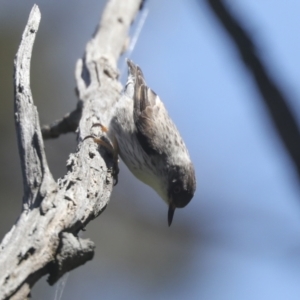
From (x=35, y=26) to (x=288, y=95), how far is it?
1.95m

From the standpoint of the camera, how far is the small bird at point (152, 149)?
548cm

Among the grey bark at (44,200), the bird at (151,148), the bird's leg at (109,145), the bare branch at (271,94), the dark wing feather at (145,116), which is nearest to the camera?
the bare branch at (271,94)

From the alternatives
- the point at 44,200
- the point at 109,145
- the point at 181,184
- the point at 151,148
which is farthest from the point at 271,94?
the point at 151,148

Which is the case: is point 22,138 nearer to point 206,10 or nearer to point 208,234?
point 206,10

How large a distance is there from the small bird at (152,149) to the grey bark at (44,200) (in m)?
0.30

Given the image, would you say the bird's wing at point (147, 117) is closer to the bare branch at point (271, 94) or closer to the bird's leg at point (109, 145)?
the bird's leg at point (109, 145)

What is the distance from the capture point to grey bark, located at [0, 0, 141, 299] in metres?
3.03

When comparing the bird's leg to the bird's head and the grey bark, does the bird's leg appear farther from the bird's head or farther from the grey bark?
the bird's head

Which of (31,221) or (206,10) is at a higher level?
(206,10)

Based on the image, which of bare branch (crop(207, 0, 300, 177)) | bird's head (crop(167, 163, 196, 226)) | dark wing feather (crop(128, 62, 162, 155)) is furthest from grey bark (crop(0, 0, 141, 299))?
bare branch (crop(207, 0, 300, 177))

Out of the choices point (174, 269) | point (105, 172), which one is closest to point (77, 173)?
point (105, 172)

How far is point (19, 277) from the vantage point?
2.95m

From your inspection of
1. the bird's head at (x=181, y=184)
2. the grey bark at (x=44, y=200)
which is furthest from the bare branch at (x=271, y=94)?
the bird's head at (x=181, y=184)

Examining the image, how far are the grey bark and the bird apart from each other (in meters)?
0.28
